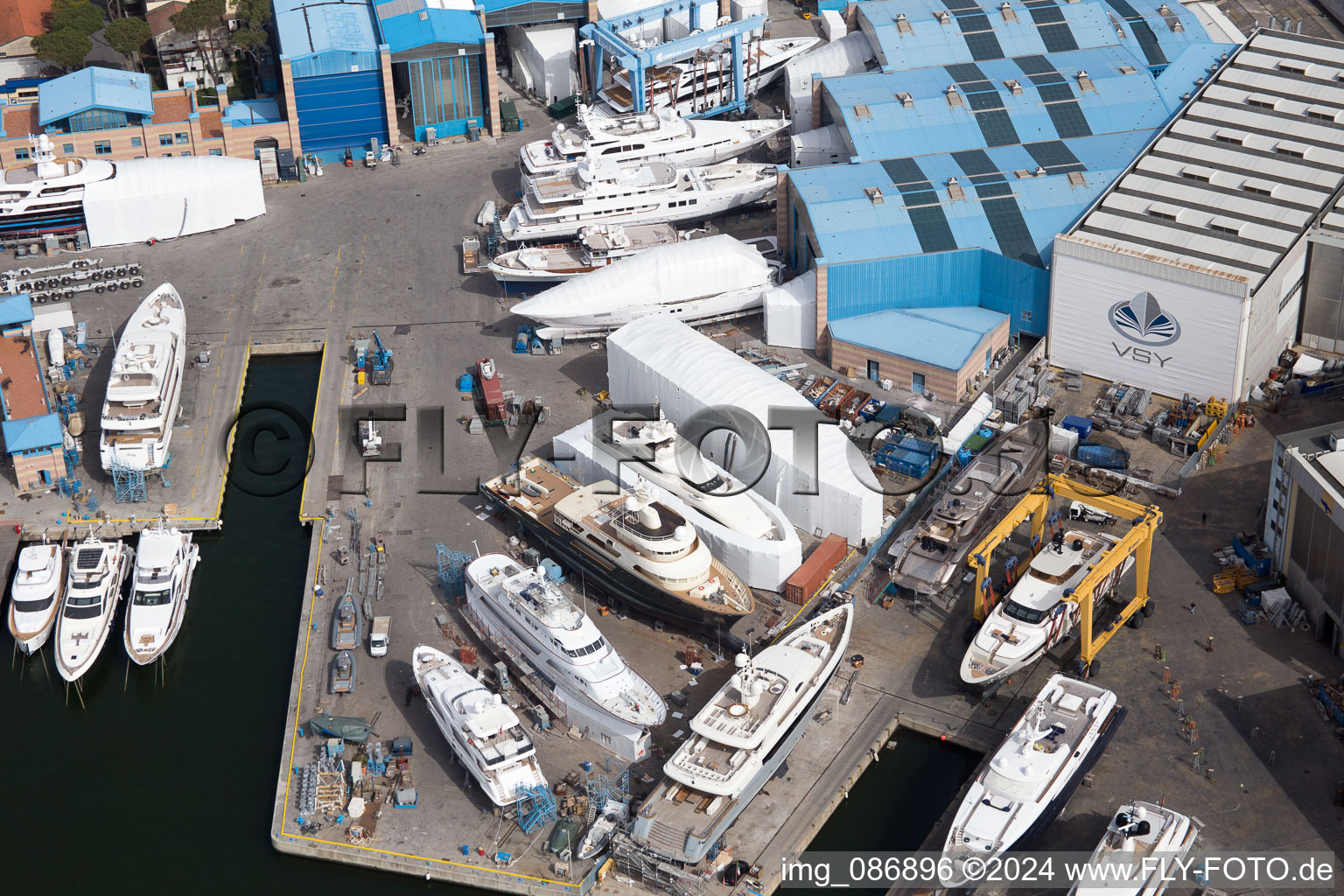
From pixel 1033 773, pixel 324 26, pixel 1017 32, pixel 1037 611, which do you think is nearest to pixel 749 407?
pixel 1037 611

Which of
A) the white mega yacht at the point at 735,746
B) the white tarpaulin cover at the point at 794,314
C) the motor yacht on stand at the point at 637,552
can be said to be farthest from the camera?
the white tarpaulin cover at the point at 794,314

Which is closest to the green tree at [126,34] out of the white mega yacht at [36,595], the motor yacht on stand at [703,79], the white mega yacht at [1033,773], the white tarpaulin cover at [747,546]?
the motor yacht on stand at [703,79]

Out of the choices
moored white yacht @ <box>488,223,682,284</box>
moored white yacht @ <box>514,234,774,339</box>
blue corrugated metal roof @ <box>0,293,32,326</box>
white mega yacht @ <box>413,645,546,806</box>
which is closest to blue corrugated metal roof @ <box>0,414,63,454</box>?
blue corrugated metal roof @ <box>0,293,32,326</box>

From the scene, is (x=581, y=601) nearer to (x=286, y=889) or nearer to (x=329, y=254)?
(x=286, y=889)

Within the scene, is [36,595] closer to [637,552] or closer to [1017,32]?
[637,552]

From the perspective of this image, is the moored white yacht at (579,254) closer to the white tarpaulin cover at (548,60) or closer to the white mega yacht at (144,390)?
the white mega yacht at (144,390)

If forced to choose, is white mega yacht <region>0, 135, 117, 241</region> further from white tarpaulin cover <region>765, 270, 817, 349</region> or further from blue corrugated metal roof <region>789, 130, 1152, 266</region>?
blue corrugated metal roof <region>789, 130, 1152, 266</region>
